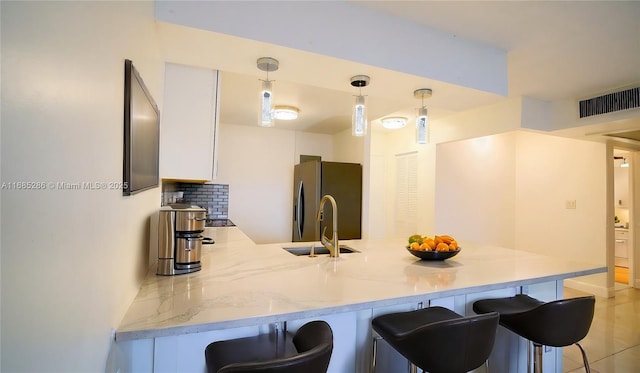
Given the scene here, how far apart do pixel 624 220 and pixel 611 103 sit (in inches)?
173

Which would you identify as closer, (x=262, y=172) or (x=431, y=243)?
(x=431, y=243)

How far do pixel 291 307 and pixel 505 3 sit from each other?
179 centimetres

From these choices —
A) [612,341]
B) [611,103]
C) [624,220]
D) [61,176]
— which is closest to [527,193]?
[611,103]

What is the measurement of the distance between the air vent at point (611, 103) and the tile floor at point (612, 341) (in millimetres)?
2077

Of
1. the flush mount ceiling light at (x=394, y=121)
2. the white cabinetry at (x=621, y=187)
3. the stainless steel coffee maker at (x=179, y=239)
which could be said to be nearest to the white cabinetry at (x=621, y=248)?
the white cabinetry at (x=621, y=187)

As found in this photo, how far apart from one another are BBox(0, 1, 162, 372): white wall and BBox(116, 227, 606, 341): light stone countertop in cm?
19

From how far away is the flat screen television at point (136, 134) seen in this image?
33.7 inches

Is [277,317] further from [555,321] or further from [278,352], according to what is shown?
[555,321]

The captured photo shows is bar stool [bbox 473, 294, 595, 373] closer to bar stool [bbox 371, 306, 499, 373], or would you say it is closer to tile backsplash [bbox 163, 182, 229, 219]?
bar stool [bbox 371, 306, 499, 373]

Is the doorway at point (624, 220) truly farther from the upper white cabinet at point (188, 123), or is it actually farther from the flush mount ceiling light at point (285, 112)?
the upper white cabinet at point (188, 123)

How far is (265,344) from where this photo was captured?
115cm

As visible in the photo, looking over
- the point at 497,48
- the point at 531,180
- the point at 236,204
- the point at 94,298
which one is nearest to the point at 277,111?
the point at 236,204

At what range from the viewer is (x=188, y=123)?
2.00 m

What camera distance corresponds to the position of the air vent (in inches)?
103
